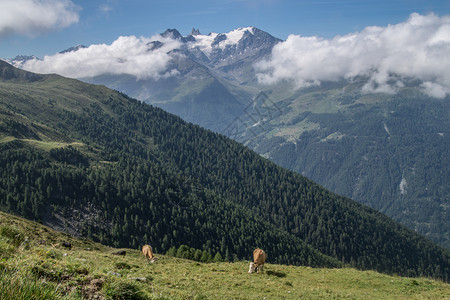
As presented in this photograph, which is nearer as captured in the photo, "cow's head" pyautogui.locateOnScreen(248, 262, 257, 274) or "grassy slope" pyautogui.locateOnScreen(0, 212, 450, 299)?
"grassy slope" pyautogui.locateOnScreen(0, 212, 450, 299)

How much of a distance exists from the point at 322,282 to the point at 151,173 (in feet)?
522

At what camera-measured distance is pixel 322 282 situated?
32844 millimetres

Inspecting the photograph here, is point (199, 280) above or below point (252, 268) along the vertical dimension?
below

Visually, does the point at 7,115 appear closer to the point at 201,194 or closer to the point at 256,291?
the point at 201,194

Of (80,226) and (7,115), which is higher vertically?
(7,115)

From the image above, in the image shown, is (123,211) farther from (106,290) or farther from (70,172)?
(106,290)

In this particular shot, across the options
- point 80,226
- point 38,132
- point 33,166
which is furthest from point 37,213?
point 38,132

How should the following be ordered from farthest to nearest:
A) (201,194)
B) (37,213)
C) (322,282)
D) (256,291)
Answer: (201,194), (37,213), (322,282), (256,291)

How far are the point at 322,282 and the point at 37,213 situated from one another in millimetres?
108659

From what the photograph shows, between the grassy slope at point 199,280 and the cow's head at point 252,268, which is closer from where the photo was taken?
the grassy slope at point 199,280

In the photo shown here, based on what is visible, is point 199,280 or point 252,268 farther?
point 252,268

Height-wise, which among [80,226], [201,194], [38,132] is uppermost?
[38,132]

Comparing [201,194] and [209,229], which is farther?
[201,194]

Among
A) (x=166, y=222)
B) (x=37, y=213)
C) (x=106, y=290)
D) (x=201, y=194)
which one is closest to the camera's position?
(x=106, y=290)
